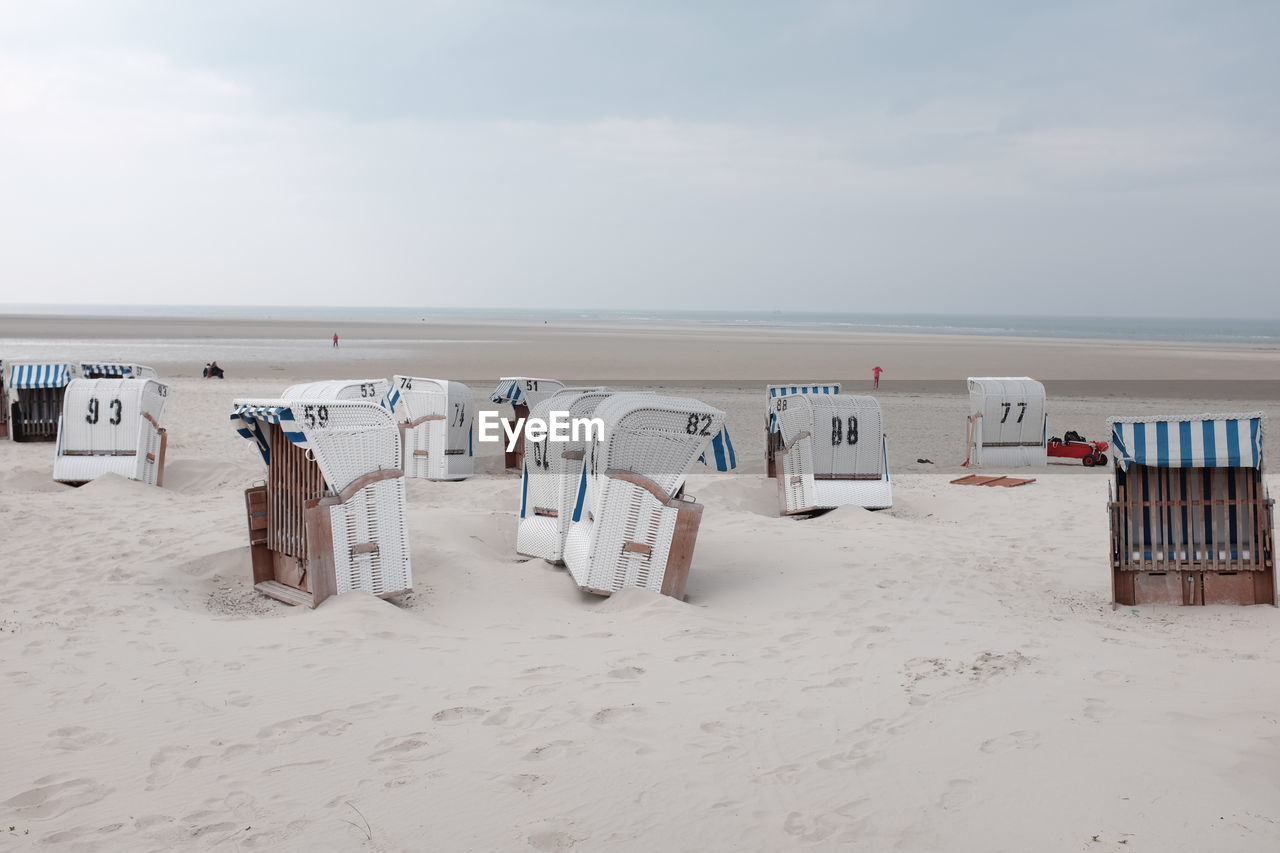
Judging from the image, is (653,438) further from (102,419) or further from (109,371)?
(109,371)

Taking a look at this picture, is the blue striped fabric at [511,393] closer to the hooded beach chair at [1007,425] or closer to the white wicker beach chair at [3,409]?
the hooded beach chair at [1007,425]

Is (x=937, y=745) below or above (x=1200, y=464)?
below

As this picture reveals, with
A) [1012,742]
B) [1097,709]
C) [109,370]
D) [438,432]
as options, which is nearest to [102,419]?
[109,370]

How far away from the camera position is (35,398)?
56.3 feet

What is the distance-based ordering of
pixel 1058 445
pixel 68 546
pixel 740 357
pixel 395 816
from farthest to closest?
pixel 740 357 → pixel 1058 445 → pixel 68 546 → pixel 395 816

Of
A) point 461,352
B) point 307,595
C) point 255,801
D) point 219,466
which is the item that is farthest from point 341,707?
point 461,352

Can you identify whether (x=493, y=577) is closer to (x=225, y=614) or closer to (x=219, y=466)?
(x=225, y=614)

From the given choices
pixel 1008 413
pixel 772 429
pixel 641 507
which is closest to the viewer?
pixel 641 507

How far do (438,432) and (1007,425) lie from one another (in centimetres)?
907

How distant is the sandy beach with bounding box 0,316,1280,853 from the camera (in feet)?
14.0

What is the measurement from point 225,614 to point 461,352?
49.1 m

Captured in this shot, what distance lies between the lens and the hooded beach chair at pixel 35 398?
16.7 m

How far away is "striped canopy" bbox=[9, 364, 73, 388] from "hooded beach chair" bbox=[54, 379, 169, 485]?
11.8ft

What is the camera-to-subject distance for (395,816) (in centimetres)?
433
